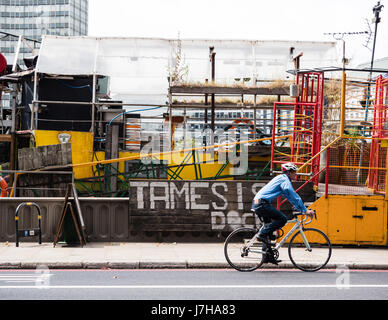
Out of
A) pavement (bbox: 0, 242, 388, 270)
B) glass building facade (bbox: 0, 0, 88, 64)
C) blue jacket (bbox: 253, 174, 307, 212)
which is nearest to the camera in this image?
blue jacket (bbox: 253, 174, 307, 212)

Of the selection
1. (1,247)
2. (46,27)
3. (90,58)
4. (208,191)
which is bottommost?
(1,247)

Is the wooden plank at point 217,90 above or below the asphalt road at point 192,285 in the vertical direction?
above

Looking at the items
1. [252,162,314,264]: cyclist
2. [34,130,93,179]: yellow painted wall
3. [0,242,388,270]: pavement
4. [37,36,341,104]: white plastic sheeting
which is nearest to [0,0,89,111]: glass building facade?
[37,36,341,104]: white plastic sheeting

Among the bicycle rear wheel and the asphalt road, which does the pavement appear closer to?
the asphalt road

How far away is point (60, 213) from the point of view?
1208 centimetres

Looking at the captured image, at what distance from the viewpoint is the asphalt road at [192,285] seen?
7105 millimetres

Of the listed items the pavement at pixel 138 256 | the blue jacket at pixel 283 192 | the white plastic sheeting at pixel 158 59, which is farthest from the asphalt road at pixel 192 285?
the white plastic sheeting at pixel 158 59

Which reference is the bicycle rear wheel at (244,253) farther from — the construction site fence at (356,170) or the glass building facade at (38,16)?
the glass building facade at (38,16)

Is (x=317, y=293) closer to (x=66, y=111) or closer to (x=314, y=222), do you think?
(x=314, y=222)

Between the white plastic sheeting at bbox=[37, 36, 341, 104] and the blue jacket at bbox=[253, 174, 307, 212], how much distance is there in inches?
463

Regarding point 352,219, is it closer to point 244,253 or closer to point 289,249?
point 289,249

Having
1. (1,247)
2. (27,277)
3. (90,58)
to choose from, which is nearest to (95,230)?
(1,247)

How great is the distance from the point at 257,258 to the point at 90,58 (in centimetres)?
1401

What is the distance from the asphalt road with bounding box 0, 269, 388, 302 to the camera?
280 inches
